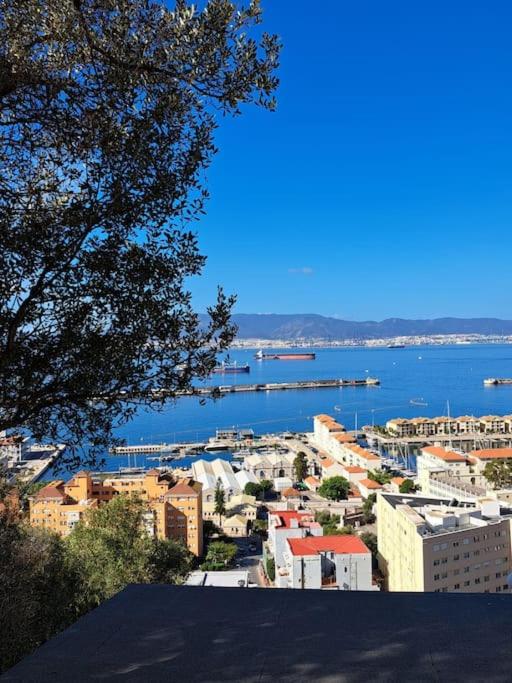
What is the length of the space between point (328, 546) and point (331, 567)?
1.16ft

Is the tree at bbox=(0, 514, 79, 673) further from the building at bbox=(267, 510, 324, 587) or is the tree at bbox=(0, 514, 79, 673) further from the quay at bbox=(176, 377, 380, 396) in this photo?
the quay at bbox=(176, 377, 380, 396)

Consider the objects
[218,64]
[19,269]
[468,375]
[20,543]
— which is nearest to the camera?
[19,269]

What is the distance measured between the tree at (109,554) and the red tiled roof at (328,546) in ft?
12.2

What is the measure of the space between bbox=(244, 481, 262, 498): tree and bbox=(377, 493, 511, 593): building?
1011cm

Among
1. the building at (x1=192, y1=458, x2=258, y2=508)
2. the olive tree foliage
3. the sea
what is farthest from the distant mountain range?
the olive tree foliage

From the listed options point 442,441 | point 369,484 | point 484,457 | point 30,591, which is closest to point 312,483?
point 369,484

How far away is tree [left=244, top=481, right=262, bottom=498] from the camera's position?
19.7m

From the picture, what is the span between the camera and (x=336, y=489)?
761 inches

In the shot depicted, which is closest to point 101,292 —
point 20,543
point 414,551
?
point 20,543

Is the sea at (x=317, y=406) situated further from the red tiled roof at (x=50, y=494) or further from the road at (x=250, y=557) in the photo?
the red tiled roof at (x=50, y=494)

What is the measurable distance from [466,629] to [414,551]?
745 centimetres

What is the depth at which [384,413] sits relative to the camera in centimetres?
3931

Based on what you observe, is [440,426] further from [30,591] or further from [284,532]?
[30,591]

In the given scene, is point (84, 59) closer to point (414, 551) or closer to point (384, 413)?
point (414, 551)
